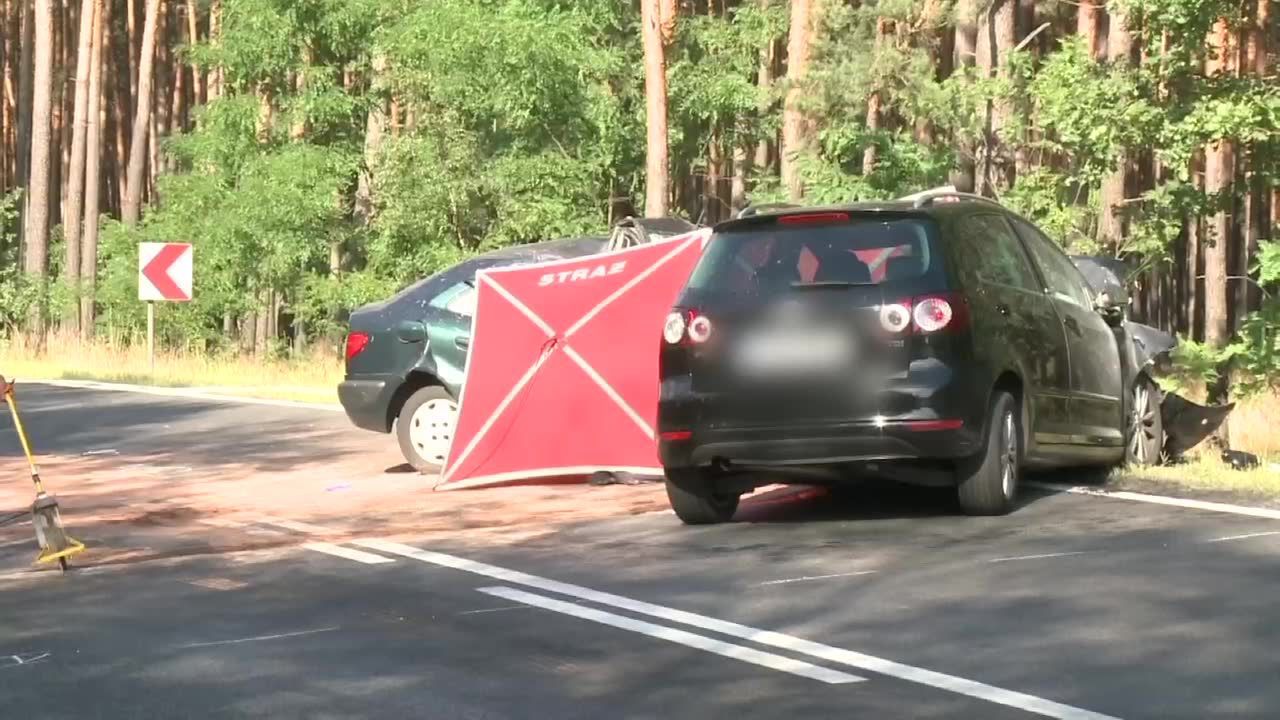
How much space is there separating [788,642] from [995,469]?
3454mm

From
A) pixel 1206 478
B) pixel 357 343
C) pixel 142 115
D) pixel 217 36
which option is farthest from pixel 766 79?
pixel 1206 478

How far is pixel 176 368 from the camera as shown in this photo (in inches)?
1252

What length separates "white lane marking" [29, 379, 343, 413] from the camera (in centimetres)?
2309

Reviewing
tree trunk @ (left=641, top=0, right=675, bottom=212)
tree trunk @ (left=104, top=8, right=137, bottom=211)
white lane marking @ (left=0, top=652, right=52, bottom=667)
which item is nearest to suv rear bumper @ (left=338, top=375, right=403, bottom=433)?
white lane marking @ (left=0, top=652, right=52, bottom=667)

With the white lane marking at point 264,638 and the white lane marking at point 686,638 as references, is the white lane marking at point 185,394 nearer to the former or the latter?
the white lane marking at point 686,638

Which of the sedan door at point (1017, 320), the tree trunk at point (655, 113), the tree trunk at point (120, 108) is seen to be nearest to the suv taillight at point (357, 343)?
the sedan door at point (1017, 320)

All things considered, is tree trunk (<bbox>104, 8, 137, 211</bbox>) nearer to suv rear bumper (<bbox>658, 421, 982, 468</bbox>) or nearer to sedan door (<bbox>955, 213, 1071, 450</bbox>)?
sedan door (<bbox>955, 213, 1071, 450</bbox>)

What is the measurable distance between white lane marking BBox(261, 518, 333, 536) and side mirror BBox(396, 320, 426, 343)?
3.02 m

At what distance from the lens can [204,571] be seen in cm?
1009

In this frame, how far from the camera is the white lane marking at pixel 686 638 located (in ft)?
23.3

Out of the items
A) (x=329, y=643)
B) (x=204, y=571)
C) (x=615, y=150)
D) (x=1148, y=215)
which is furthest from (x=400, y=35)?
(x=329, y=643)

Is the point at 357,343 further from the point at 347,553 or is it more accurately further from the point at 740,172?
the point at 740,172

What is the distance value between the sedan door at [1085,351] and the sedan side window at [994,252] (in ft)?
0.78

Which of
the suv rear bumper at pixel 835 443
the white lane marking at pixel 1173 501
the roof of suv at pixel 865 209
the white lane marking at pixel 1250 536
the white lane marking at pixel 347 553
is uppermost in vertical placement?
the roof of suv at pixel 865 209
